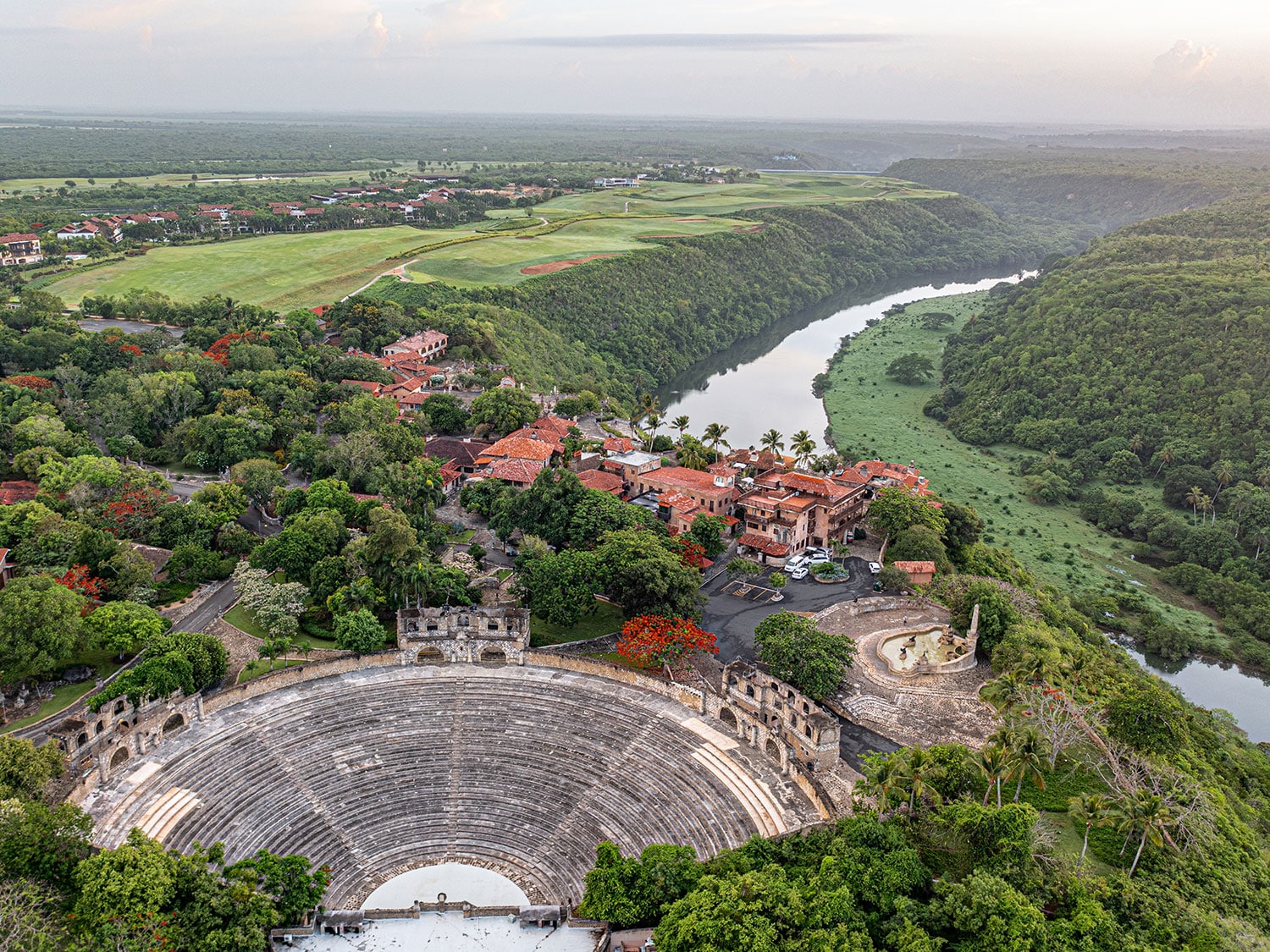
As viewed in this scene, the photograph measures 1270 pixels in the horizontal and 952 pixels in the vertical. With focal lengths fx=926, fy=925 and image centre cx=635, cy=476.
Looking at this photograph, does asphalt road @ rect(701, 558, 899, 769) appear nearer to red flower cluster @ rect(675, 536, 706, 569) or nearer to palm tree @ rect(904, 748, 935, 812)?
red flower cluster @ rect(675, 536, 706, 569)

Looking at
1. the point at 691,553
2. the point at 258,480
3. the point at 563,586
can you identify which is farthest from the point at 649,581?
the point at 258,480

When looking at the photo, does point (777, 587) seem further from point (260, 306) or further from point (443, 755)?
point (260, 306)

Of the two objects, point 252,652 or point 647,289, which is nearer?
point 252,652

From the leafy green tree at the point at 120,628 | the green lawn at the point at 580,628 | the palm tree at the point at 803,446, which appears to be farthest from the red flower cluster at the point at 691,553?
the leafy green tree at the point at 120,628

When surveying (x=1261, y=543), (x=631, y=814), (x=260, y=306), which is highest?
(x=260, y=306)

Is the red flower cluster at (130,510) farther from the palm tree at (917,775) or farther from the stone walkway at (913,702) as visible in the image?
the palm tree at (917,775)

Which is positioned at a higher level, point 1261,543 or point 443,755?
point 443,755

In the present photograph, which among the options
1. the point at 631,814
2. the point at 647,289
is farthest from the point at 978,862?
the point at 647,289

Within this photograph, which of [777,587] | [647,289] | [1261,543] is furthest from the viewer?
[647,289]
